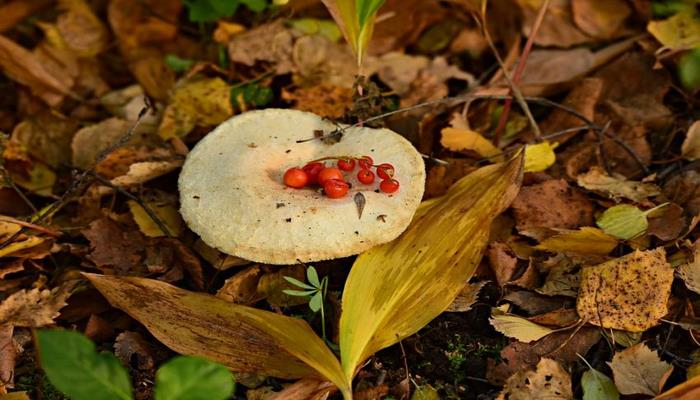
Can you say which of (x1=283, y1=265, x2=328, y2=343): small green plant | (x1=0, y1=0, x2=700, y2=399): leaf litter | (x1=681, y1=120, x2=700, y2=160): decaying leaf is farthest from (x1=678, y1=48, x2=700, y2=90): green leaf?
(x1=283, y1=265, x2=328, y2=343): small green plant

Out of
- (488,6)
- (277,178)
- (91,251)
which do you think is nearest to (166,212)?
(91,251)

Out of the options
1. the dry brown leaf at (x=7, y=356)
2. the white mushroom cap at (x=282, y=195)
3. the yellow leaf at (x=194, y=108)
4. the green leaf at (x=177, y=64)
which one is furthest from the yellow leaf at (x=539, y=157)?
the dry brown leaf at (x=7, y=356)

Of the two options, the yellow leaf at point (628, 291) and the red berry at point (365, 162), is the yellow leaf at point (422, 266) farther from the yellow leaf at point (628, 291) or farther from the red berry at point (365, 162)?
the yellow leaf at point (628, 291)

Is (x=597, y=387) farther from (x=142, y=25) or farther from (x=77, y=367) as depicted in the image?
(x=142, y=25)

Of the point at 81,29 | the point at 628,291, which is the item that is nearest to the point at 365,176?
the point at 628,291

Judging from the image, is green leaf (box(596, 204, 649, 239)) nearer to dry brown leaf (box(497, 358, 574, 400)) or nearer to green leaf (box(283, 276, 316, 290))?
dry brown leaf (box(497, 358, 574, 400))

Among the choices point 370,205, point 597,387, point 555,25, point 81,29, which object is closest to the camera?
point 597,387
